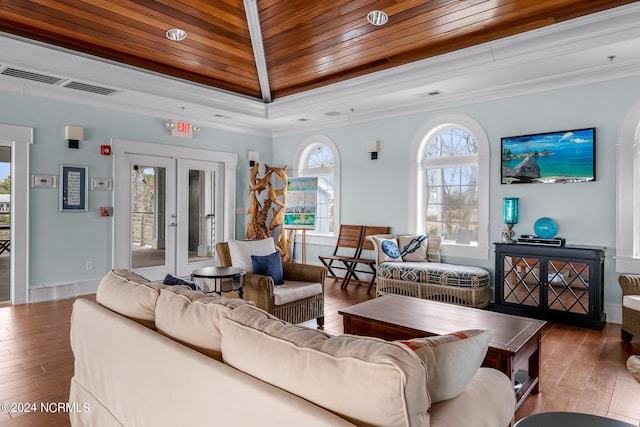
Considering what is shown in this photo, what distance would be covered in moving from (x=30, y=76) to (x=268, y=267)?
3472mm

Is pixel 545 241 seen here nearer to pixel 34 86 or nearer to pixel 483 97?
pixel 483 97

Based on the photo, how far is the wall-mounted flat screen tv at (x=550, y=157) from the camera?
445cm

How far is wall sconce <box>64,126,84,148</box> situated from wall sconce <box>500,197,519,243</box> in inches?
216

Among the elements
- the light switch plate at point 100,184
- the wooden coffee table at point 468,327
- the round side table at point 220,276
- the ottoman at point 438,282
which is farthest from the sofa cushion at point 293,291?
the light switch plate at point 100,184

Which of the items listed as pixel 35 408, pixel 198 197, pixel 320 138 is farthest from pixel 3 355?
pixel 320 138

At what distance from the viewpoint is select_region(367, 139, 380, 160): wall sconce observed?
6.27 metres

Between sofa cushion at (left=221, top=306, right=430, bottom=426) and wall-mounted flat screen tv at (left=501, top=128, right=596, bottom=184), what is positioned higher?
wall-mounted flat screen tv at (left=501, top=128, right=596, bottom=184)

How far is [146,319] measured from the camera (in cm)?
180

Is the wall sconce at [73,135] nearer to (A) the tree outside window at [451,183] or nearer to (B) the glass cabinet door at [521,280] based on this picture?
(A) the tree outside window at [451,183]

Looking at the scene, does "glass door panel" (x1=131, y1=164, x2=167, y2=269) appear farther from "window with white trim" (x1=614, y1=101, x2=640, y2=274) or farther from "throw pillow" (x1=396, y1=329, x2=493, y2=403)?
"window with white trim" (x1=614, y1=101, x2=640, y2=274)

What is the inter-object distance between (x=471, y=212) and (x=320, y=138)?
290cm

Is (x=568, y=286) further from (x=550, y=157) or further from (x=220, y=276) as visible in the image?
(x=220, y=276)

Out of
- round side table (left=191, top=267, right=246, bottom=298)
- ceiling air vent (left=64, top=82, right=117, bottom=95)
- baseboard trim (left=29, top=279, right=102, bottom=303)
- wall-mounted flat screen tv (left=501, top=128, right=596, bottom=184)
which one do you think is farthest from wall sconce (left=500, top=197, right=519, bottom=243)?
baseboard trim (left=29, top=279, right=102, bottom=303)

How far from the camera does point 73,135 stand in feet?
17.2
